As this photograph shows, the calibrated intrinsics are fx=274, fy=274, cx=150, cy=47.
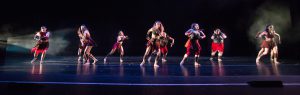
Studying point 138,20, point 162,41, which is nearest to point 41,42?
point 162,41

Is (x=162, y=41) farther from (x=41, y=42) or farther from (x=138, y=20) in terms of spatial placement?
(x=138, y=20)

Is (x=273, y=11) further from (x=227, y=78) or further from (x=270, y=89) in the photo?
(x=270, y=89)

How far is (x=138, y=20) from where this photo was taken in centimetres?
1445

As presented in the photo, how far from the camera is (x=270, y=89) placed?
11.7ft

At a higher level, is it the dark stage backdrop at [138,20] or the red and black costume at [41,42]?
the dark stage backdrop at [138,20]

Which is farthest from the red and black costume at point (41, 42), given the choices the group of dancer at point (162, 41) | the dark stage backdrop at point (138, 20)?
the dark stage backdrop at point (138, 20)

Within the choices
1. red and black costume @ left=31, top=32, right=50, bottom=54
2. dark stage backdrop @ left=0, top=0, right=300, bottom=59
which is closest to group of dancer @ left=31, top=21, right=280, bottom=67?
red and black costume @ left=31, top=32, right=50, bottom=54

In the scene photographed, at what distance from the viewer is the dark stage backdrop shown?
43.5 ft

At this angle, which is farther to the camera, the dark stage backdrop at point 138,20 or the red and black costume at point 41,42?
the dark stage backdrop at point 138,20

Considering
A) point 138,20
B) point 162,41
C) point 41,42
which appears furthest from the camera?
point 138,20

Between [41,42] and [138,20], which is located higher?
[138,20]

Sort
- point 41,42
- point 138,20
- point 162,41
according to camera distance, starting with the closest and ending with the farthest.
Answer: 1. point 162,41
2. point 41,42
3. point 138,20

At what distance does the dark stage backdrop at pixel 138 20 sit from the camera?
43.5ft

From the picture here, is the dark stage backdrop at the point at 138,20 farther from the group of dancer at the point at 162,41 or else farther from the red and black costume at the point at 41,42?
the red and black costume at the point at 41,42
